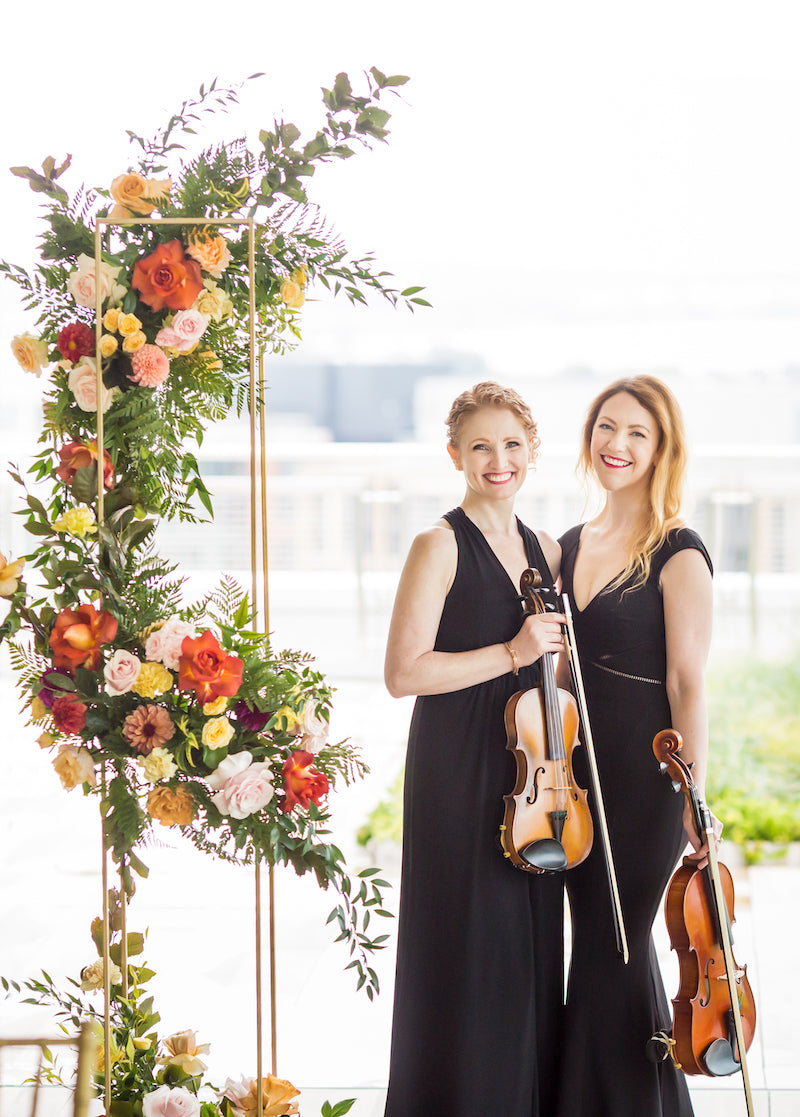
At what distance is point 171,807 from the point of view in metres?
1.66

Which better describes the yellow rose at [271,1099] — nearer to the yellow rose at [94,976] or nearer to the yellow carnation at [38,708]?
the yellow rose at [94,976]

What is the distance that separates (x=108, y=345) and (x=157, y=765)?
26.3 inches

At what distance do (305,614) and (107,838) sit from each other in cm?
384

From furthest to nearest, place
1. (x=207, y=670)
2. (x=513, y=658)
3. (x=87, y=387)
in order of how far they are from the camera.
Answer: (x=513, y=658), (x=87, y=387), (x=207, y=670)

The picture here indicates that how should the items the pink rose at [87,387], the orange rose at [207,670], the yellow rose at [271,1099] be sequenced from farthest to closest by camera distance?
the yellow rose at [271,1099] → the pink rose at [87,387] → the orange rose at [207,670]

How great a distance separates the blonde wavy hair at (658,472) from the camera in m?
1.87

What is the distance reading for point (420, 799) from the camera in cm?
190

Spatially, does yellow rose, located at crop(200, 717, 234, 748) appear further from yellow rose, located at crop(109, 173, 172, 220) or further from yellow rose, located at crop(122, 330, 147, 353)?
yellow rose, located at crop(109, 173, 172, 220)

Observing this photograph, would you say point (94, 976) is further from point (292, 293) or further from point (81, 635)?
point (292, 293)

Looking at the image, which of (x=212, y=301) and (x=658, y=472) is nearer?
(x=212, y=301)

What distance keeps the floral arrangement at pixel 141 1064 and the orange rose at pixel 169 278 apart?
105 centimetres

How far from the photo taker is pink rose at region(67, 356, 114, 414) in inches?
67.1

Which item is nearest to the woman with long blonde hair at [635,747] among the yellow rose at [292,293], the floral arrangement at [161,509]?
the floral arrangement at [161,509]

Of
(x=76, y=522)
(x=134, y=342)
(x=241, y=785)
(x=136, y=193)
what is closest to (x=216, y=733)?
(x=241, y=785)
